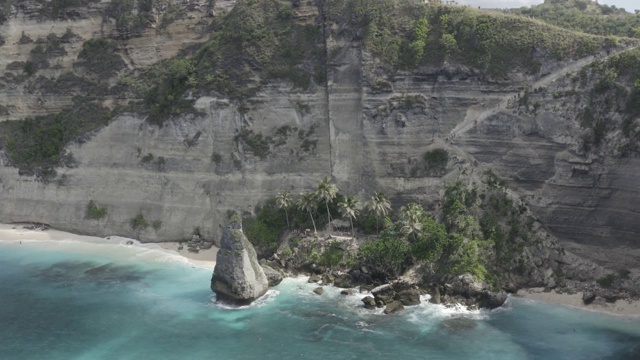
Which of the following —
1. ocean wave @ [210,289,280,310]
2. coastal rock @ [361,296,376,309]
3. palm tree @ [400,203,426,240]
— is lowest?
ocean wave @ [210,289,280,310]

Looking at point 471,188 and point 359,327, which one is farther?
point 471,188

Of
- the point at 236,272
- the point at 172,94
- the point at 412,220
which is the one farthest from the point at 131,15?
the point at 412,220

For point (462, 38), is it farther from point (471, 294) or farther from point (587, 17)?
point (587, 17)

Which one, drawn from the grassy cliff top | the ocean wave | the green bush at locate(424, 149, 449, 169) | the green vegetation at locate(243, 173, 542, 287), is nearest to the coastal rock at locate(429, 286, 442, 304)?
the green vegetation at locate(243, 173, 542, 287)

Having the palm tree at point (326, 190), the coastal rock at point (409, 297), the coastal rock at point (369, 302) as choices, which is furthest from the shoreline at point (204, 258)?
the palm tree at point (326, 190)

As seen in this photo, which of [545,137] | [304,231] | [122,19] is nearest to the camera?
[545,137]

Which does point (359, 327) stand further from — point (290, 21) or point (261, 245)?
point (290, 21)

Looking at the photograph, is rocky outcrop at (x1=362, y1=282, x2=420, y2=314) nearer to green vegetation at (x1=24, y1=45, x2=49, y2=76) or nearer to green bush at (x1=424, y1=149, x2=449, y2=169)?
green bush at (x1=424, y1=149, x2=449, y2=169)

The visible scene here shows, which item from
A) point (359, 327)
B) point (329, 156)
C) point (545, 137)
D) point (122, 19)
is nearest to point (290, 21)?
point (329, 156)

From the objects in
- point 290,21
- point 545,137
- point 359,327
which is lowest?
point 359,327
